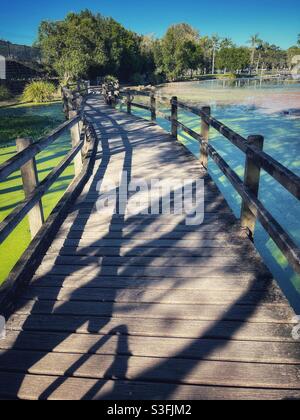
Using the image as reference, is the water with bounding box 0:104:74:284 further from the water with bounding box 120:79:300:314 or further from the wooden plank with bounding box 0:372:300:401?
the water with bounding box 120:79:300:314

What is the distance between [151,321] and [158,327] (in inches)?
3.2

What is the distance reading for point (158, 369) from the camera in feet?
6.62

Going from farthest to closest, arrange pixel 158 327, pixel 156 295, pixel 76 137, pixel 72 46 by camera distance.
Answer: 1. pixel 72 46
2. pixel 76 137
3. pixel 156 295
4. pixel 158 327

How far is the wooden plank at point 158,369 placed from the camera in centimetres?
193

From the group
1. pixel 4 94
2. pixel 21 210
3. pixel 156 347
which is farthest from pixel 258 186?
pixel 4 94

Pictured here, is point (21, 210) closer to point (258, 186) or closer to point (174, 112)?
point (258, 186)

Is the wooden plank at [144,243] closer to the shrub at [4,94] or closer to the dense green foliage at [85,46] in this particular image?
the shrub at [4,94]

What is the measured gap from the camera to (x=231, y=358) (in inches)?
81.5

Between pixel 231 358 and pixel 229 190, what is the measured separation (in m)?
5.79

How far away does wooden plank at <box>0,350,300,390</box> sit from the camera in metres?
1.93

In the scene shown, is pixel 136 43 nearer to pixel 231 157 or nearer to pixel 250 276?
pixel 231 157

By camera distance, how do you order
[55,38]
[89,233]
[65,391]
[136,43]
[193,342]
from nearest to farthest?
[65,391], [193,342], [89,233], [55,38], [136,43]
